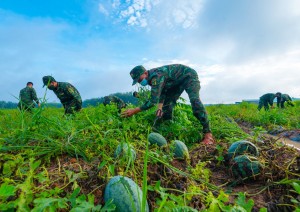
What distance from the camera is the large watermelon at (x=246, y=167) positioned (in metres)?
2.34

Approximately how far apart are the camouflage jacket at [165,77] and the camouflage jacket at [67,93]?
12.3 ft

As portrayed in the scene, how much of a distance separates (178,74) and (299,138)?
3.41 meters

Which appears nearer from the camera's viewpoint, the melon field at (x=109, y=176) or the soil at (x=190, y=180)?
the melon field at (x=109, y=176)

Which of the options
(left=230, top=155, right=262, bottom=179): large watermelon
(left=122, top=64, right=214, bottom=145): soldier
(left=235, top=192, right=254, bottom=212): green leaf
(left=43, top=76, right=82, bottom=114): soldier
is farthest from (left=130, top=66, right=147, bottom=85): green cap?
(left=43, top=76, right=82, bottom=114): soldier

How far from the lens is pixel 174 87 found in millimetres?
5031

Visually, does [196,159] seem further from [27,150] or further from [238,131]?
[27,150]

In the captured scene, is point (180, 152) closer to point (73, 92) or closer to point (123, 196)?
point (123, 196)

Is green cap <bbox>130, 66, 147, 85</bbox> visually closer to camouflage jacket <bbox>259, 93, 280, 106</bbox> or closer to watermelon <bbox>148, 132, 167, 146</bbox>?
watermelon <bbox>148, 132, 167, 146</bbox>

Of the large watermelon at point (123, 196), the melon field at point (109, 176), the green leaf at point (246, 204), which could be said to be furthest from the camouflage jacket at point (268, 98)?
the large watermelon at point (123, 196)

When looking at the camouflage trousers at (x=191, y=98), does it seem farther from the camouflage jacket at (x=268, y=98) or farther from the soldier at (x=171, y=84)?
the camouflage jacket at (x=268, y=98)

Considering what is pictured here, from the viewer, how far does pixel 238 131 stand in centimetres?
412

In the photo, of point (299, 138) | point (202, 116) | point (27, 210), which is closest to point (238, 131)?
point (202, 116)

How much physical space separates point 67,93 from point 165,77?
13.8 ft

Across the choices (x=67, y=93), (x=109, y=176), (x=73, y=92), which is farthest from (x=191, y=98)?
(x=67, y=93)
